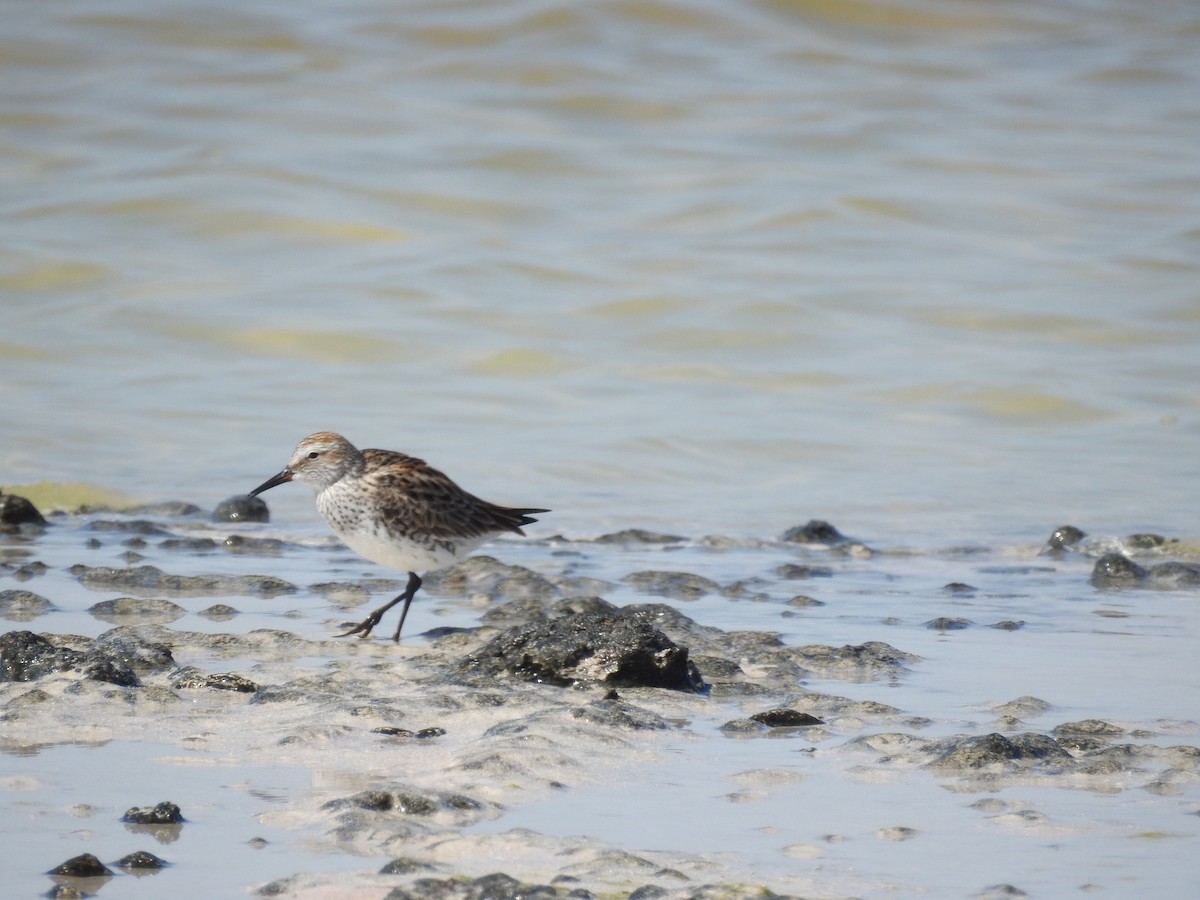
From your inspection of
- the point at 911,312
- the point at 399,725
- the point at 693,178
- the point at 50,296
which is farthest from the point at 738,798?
the point at 693,178

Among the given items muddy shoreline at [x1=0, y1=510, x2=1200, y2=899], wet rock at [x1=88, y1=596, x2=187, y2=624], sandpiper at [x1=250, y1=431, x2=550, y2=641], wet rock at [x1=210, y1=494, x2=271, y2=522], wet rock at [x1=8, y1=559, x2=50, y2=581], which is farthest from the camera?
wet rock at [x1=210, y1=494, x2=271, y2=522]

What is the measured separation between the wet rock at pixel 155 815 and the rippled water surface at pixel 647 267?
9.47 ft

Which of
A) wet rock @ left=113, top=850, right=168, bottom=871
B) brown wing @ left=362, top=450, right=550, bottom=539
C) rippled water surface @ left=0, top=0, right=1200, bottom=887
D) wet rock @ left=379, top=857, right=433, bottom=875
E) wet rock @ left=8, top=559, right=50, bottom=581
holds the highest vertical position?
rippled water surface @ left=0, top=0, right=1200, bottom=887

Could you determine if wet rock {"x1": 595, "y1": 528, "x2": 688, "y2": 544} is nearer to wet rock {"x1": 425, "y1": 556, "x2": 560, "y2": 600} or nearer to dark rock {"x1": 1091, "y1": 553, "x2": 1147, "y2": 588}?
wet rock {"x1": 425, "y1": 556, "x2": 560, "y2": 600}

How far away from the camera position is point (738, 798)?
4832 mm

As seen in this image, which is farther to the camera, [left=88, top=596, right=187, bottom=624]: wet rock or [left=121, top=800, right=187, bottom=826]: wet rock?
[left=88, top=596, right=187, bottom=624]: wet rock

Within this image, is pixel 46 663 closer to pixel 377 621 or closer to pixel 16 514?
pixel 377 621

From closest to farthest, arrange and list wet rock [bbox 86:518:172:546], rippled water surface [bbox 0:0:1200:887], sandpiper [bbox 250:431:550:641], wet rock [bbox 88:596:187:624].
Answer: wet rock [bbox 88:596:187:624] < sandpiper [bbox 250:431:550:641] < wet rock [bbox 86:518:172:546] < rippled water surface [bbox 0:0:1200:887]

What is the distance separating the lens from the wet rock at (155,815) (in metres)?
4.41

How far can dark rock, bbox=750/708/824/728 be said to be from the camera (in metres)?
5.71

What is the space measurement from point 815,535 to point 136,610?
4.49m

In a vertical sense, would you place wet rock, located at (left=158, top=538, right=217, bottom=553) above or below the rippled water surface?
below

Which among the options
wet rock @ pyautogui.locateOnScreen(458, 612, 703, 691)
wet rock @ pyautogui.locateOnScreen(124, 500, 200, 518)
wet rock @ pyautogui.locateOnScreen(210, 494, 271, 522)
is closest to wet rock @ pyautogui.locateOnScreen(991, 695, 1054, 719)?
wet rock @ pyautogui.locateOnScreen(458, 612, 703, 691)

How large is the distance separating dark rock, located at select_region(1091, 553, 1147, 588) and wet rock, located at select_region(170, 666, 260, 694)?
5.01 meters
